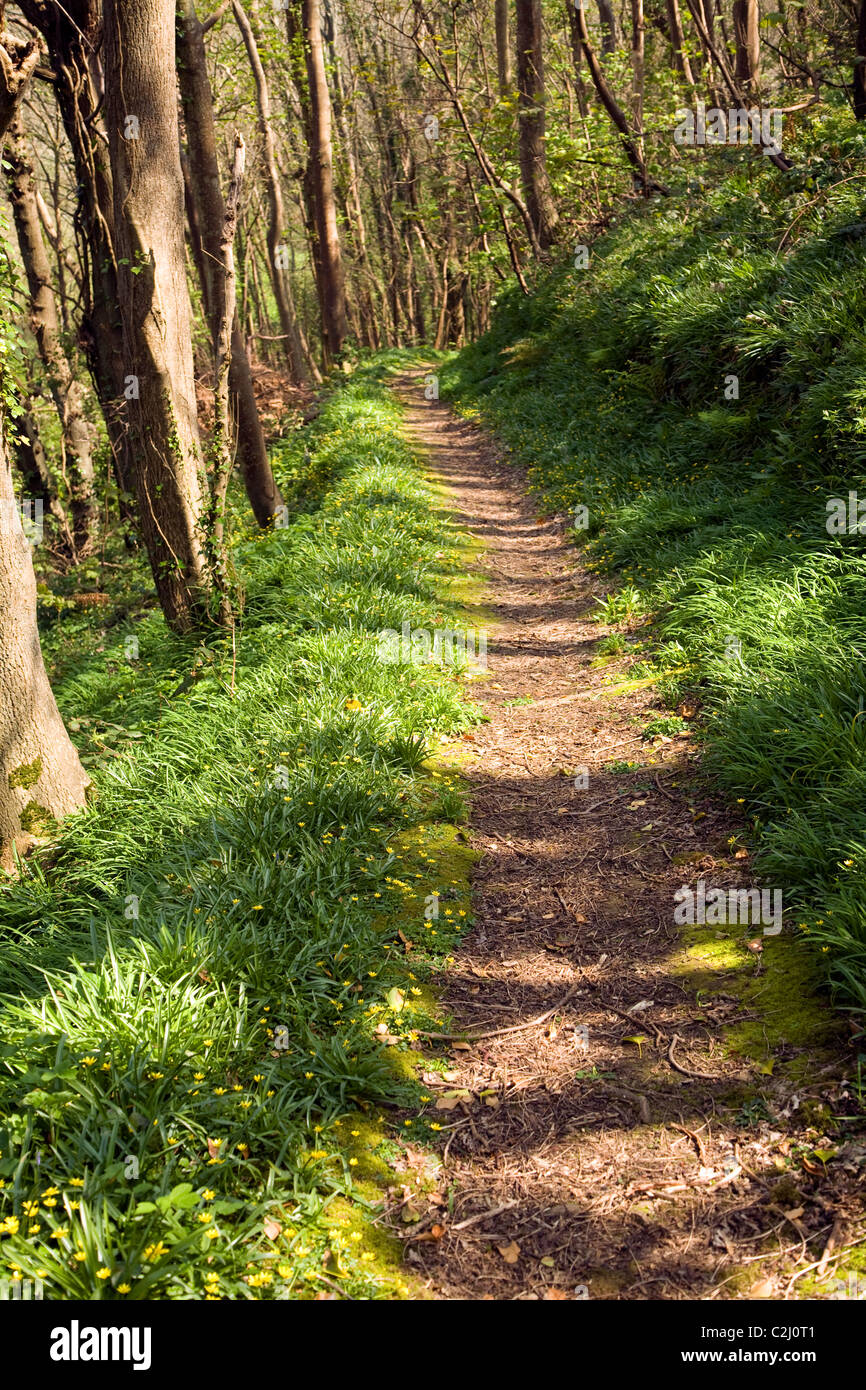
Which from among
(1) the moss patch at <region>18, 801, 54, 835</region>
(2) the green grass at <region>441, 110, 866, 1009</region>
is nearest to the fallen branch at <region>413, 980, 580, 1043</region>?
(2) the green grass at <region>441, 110, 866, 1009</region>

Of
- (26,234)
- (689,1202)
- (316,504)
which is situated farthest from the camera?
(26,234)

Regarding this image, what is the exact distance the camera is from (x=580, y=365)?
40.6 feet

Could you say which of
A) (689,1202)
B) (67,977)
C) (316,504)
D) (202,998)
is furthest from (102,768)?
(316,504)

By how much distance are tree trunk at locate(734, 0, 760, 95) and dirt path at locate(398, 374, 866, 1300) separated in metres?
10.7

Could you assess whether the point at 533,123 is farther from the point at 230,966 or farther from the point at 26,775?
the point at 230,966

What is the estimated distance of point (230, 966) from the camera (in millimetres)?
3230

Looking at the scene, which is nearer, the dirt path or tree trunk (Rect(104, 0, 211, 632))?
the dirt path

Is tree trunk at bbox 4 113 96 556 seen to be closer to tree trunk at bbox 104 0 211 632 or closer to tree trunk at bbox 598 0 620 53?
tree trunk at bbox 104 0 211 632

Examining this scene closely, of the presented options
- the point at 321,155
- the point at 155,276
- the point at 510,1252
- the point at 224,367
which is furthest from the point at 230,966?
the point at 321,155

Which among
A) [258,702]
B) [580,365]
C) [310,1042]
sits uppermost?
[580,365]

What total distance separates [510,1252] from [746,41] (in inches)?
553

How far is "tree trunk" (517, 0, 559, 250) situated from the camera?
15406 millimetres

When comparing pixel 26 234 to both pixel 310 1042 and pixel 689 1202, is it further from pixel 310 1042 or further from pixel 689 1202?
pixel 689 1202

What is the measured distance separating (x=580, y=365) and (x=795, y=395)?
606 cm
